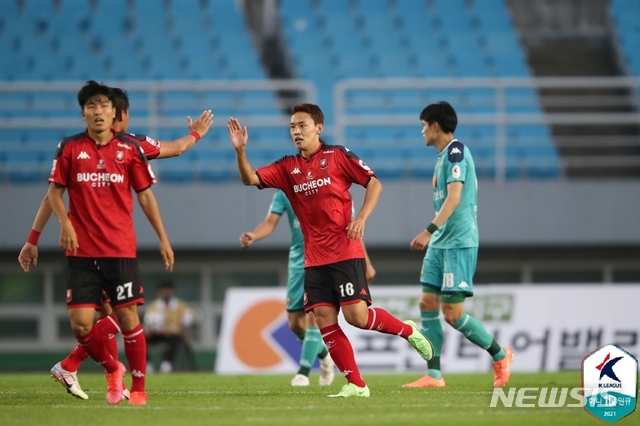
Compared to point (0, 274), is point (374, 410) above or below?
below

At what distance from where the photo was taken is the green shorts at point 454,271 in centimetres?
880

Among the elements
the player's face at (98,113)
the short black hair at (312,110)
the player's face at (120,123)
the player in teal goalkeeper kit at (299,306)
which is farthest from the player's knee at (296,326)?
the player's face at (98,113)

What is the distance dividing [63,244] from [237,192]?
975 cm

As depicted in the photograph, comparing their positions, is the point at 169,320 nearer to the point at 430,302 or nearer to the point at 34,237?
the point at 430,302

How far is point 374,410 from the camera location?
6730 mm

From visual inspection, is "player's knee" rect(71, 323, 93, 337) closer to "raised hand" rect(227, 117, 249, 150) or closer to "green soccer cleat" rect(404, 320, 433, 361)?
"raised hand" rect(227, 117, 249, 150)

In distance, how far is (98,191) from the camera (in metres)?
7.11

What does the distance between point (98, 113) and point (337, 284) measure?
2214 millimetres

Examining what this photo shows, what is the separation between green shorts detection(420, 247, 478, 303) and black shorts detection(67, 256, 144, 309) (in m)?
2.98

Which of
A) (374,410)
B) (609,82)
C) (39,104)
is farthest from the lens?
(39,104)

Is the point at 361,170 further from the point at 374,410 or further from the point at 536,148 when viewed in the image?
the point at 536,148

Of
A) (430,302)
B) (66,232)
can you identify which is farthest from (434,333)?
(66,232)

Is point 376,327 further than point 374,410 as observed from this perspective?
Yes

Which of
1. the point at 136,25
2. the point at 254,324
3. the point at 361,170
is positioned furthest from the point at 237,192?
the point at 361,170
